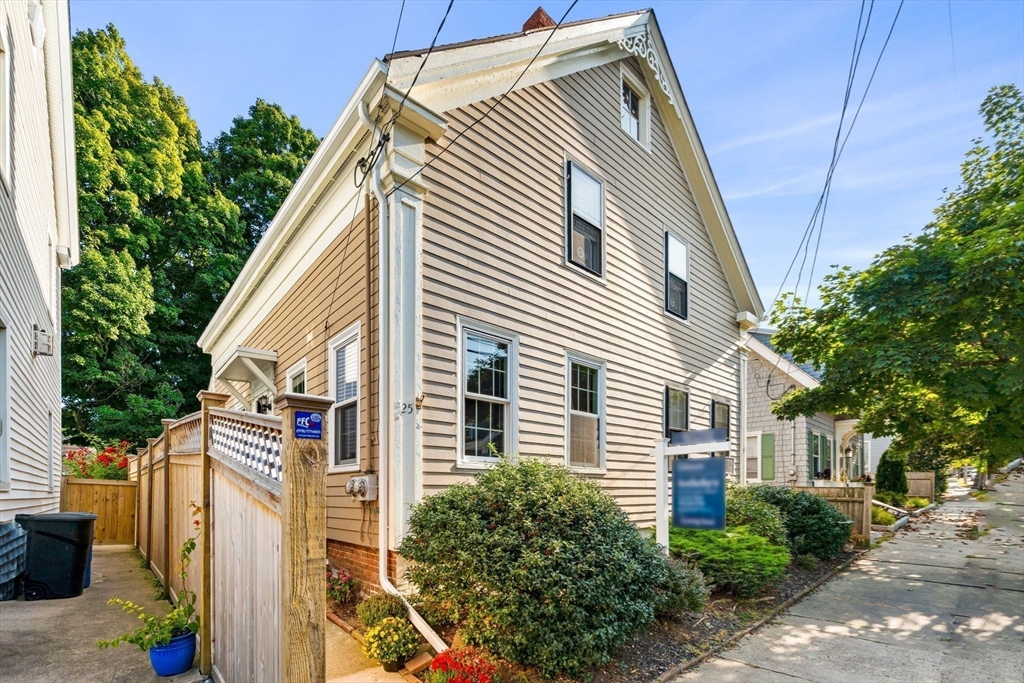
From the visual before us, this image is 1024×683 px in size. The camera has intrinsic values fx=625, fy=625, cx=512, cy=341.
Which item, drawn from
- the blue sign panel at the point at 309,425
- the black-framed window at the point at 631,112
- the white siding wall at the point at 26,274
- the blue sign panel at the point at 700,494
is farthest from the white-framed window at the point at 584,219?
the blue sign panel at the point at 700,494

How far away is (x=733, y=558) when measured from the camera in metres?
7.56

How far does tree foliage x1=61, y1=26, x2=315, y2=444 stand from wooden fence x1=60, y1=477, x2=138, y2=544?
6861 mm

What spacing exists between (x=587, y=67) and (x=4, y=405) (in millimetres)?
8717

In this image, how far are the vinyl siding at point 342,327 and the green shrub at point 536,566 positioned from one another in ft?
3.87

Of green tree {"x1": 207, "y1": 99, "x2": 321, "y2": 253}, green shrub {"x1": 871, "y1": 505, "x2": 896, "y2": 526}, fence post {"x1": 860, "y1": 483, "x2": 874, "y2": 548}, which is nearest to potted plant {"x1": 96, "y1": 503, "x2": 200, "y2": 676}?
fence post {"x1": 860, "y1": 483, "x2": 874, "y2": 548}

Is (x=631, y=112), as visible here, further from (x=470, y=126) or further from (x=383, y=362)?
(x=383, y=362)

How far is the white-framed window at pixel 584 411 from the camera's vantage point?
850 cm

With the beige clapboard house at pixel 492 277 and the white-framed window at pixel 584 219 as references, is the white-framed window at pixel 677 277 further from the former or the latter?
the white-framed window at pixel 584 219

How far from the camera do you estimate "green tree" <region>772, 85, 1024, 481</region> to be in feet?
27.5

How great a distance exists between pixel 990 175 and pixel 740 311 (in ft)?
16.0

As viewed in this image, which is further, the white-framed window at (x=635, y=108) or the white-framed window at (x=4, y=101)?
the white-framed window at (x=635, y=108)

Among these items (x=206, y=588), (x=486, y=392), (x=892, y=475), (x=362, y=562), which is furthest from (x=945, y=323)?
(x=892, y=475)

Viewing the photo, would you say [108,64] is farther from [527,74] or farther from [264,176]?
[527,74]

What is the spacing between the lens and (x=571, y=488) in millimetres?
5512
